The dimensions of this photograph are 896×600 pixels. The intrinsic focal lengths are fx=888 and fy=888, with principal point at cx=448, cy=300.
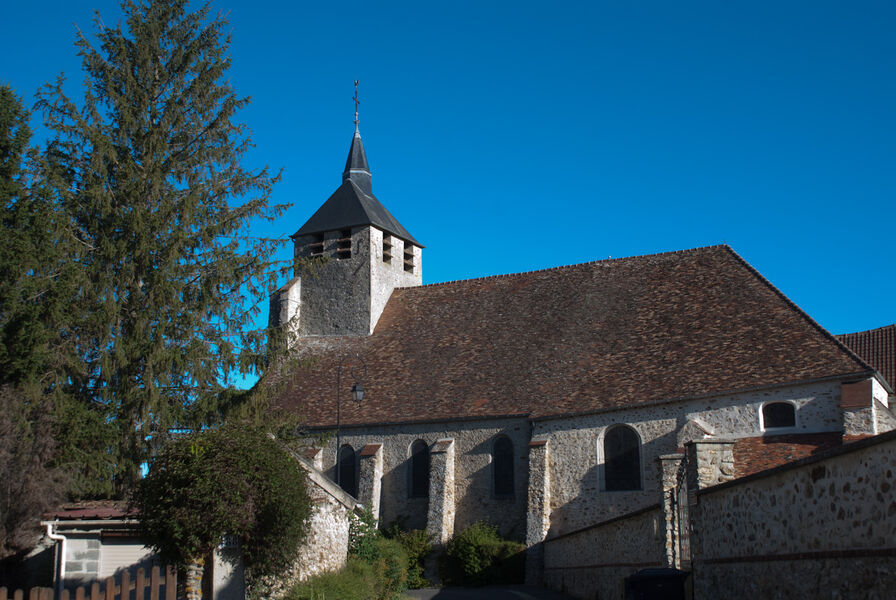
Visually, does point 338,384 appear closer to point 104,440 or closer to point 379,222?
point 379,222

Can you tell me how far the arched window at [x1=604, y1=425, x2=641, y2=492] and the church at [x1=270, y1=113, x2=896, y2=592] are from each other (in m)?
0.04

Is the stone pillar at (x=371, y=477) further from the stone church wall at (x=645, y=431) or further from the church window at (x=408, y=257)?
the church window at (x=408, y=257)

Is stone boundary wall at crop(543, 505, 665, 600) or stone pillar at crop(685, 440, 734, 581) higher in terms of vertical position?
stone pillar at crop(685, 440, 734, 581)

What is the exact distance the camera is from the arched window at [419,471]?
26.5 metres

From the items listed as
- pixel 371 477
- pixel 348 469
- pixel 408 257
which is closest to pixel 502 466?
pixel 371 477

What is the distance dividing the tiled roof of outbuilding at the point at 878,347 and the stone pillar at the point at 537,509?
1012cm

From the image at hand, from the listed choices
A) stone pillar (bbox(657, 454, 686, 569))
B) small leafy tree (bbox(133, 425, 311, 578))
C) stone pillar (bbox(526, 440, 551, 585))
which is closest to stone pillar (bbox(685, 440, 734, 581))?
stone pillar (bbox(657, 454, 686, 569))

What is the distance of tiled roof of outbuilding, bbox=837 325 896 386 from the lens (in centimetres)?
2584

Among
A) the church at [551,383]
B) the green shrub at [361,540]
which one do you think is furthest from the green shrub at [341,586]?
the church at [551,383]

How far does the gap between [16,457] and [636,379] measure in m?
15.4

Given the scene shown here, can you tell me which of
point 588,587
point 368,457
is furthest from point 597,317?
point 588,587

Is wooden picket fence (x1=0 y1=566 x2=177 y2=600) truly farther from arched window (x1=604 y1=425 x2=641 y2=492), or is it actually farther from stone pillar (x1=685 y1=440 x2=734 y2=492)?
arched window (x1=604 y1=425 x2=641 y2=492)

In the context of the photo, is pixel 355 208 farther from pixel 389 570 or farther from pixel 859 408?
pixel 859 408

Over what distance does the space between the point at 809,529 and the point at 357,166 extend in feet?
94.0
